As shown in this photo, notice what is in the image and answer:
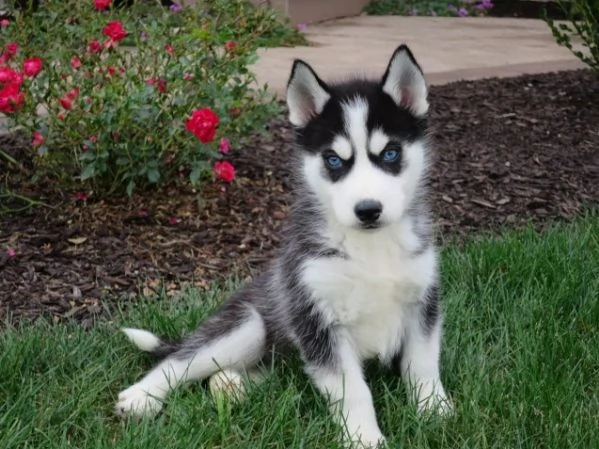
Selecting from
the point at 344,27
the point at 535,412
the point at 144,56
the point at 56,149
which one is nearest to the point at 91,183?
the point at 56,149

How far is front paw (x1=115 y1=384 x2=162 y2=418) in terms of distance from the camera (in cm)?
293

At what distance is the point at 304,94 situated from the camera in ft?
9.60

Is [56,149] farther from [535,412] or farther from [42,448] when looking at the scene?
[535,412]

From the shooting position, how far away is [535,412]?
280 cm

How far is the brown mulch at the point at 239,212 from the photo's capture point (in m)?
4.27

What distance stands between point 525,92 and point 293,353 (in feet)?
16.4

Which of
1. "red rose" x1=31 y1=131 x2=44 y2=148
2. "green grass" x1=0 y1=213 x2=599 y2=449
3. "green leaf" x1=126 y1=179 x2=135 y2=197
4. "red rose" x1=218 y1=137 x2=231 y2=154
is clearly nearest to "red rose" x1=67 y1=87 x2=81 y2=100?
"red rose" x1=31 y1=131 x2=44 y2=148

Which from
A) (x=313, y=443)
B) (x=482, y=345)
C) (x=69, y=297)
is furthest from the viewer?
(x=69, y=297)

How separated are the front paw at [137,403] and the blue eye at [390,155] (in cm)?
110

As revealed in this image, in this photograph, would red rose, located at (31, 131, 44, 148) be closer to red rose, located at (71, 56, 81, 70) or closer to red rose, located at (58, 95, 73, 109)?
red rose, located at (58, 95, 73, 109)

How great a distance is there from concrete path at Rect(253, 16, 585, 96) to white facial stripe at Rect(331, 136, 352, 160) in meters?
3.94

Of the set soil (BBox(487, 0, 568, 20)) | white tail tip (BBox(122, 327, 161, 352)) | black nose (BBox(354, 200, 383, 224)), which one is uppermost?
black nose (BBox(354, 200, 383, 224))

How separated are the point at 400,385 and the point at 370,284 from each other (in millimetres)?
480

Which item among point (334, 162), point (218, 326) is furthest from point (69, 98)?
point (334, 162)
